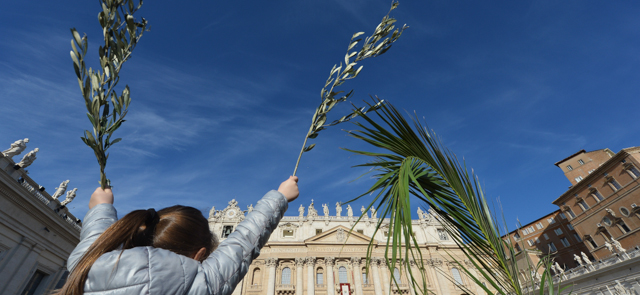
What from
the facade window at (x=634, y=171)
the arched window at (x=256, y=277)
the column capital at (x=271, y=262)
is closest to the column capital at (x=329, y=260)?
the column capital at (x=271, y=262)

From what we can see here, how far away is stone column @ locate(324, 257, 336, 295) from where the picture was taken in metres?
30.1

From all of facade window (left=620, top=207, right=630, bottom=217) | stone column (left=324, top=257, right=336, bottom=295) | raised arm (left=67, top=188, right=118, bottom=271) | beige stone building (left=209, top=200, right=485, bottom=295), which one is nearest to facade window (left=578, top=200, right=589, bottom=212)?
facade window (left=620, top=207, right=630, bottom=217)

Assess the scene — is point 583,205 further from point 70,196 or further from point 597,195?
point 70,196

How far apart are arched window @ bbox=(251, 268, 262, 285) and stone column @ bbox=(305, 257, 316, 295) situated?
5698 mm

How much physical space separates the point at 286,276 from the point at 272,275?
6.74 ft

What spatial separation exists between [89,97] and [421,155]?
272 cm

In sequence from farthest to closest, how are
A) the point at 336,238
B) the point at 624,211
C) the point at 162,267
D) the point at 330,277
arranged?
the point at 336,238 → the point at 330,277 → the point at 624,211 → the point at 162,267

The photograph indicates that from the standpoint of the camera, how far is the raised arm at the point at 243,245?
1.36 meters

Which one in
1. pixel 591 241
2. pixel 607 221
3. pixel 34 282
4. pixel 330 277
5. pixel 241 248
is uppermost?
pixel 607 221

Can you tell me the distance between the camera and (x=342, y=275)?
3184 cm

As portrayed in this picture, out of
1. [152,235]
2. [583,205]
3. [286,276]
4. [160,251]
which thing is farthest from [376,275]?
[160,251]

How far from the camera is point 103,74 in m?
1.56

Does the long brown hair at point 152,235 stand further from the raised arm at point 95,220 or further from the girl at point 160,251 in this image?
the raised arm at point 95,220

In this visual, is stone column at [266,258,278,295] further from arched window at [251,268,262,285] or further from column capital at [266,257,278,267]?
arched window at [251,268,262,285]
